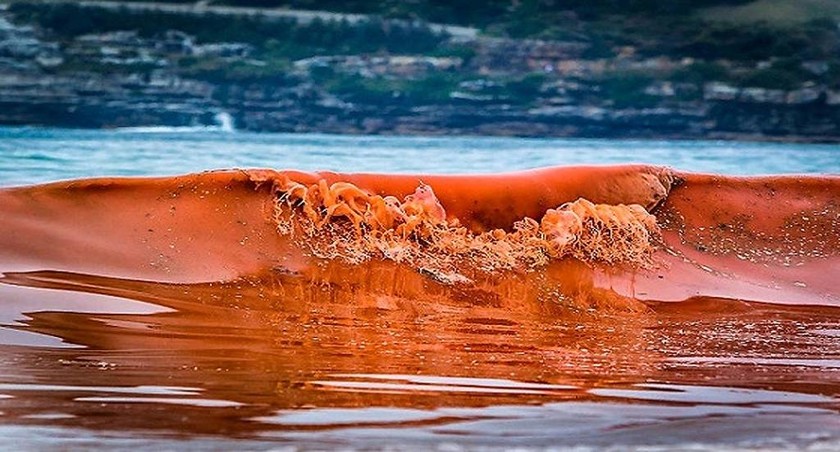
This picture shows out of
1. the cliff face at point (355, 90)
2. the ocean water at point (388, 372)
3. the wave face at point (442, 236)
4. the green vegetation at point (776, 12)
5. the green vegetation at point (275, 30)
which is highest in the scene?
the green vegetation at point (776, 12)

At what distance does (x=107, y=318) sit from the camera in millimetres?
2268

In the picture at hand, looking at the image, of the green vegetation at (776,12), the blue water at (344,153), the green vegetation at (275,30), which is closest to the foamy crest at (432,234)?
the blue water at (344,153)

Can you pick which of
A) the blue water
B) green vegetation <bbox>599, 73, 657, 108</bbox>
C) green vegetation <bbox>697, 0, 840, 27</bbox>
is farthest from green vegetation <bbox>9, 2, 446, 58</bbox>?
green vegetation <bbox>697, 0, 840, 27</bbox>

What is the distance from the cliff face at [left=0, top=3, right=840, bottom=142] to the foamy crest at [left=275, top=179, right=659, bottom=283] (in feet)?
11.7

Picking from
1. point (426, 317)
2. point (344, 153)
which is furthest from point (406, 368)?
point (344, 153)

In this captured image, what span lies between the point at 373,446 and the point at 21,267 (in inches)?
49.4

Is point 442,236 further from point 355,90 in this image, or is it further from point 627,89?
point 627,89

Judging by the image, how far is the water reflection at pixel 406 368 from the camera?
163 centimetres

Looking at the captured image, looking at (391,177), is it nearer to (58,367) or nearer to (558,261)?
(558,261)

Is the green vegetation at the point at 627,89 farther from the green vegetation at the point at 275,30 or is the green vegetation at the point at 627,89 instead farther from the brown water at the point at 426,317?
the brown water at the point at 426,317

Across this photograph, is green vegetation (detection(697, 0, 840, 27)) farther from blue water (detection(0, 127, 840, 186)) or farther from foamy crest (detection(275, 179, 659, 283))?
foamy crest (detection(275, 179, 659, 283))

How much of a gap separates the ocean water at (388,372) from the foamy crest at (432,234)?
138mm

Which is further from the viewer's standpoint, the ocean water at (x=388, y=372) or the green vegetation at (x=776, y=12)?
the green vegetation at (x=776, y=12)

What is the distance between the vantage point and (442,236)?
2832 millimetres
